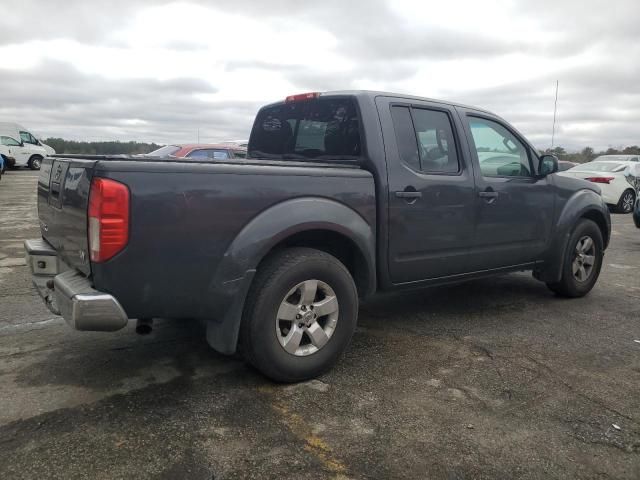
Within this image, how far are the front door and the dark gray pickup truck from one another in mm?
17

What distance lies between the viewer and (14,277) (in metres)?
5.82

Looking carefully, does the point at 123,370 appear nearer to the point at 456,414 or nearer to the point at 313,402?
the point at 313,402

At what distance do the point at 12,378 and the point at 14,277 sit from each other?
2.96 metres

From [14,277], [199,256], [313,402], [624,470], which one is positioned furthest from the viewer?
[14,277]

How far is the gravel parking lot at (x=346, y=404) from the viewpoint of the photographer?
248cm

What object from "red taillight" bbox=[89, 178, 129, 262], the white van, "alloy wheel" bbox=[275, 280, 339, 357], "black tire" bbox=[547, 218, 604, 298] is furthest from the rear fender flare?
the white van

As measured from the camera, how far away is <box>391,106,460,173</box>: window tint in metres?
3.92

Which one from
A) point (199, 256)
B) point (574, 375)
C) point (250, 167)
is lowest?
point (574, 375)

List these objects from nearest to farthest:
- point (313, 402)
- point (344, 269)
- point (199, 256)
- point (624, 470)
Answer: point (624, 470) < point (199, 256) < point (313, 402) < point (344, 269)

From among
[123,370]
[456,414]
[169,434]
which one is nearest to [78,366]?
Result: [123,370]

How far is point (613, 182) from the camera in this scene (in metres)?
14.6

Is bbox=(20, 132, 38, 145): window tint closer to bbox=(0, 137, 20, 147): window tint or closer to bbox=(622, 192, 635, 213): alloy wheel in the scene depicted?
bbox=(0, 137, 20, 147): window tint

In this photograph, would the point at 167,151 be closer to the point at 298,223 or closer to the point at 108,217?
the point at 298,223

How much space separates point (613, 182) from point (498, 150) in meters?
11.8
